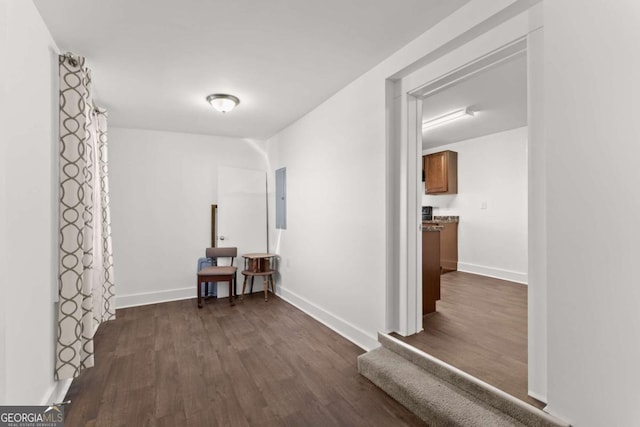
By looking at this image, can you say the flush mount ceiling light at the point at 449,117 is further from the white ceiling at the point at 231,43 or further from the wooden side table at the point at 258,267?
the wooden side table at the point at 258,267

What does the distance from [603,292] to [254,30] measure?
8.15 ft

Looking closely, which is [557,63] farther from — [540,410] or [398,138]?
[540,410]

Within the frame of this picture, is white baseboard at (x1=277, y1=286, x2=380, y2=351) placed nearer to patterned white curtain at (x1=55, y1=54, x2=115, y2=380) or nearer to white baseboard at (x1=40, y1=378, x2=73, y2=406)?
patterned white curtain at (x1=55, y1=54, x2=115, y2=380)

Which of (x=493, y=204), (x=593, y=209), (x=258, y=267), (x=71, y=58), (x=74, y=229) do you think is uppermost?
(x=71, y=58)

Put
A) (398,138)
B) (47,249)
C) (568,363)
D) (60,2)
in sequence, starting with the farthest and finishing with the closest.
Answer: (398,138), (47,249), (60,2), (568,363)

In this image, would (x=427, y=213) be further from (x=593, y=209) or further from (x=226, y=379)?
(x=226, y=379)

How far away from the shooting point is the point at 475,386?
181cm

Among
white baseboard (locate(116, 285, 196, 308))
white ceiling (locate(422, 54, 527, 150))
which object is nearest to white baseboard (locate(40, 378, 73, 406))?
white baseboard (locate(116, 285, 196, 308))

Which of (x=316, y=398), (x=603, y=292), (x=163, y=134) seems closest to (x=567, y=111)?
(x=603, y=292)

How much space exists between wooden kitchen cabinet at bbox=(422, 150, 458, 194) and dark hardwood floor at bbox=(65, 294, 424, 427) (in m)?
3.44

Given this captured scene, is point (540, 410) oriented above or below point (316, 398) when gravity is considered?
above

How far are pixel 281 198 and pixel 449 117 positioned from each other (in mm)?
2603

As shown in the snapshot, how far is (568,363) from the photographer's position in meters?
1.44

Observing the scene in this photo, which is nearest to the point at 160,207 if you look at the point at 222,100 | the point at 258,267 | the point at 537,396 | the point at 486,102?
the point at 258,267
